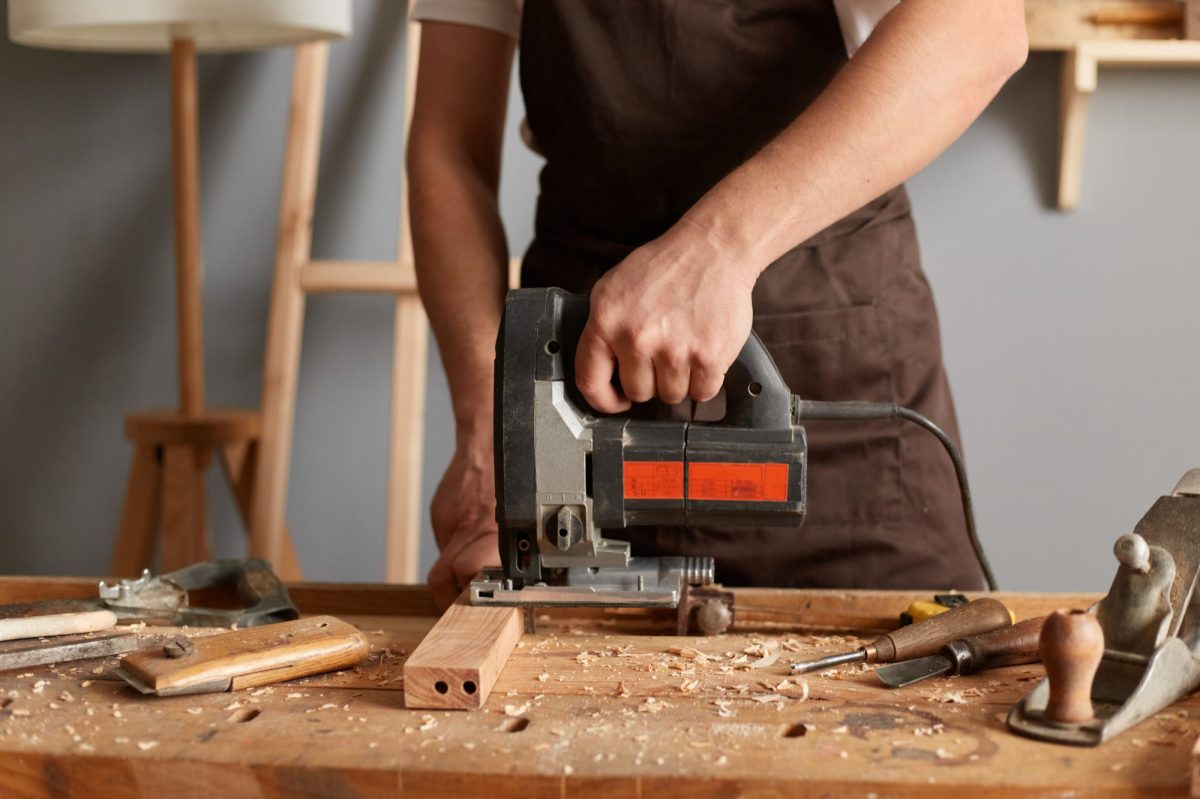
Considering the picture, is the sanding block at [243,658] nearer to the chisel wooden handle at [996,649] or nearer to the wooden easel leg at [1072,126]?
the chisel wooden handle at [996,649]

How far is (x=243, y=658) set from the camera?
1058mm

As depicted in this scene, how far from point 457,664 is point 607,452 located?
25 centimetres

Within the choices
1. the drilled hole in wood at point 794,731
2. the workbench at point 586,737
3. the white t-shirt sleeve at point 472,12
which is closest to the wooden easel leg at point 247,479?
the white t-shirt sleeve at point 472,12

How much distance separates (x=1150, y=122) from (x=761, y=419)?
66.2 inches

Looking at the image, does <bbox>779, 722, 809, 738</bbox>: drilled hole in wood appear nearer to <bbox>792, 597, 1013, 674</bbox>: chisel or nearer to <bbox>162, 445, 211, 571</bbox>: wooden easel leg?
<bbox>792, 597, 1013, 674</bbox>: chisel

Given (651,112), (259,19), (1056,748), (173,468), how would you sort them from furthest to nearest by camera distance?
(173,468)
(259,19)
(651,112)
(1056,748)

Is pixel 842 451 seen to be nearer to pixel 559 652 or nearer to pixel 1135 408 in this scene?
pixel 559 652

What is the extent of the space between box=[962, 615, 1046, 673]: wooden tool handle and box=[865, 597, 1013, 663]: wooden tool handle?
34mm

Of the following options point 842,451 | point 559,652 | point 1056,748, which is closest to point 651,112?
point 842,451

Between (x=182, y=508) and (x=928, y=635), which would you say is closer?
(x=928, y=635)

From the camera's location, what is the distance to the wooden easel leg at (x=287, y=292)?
2.47 meters

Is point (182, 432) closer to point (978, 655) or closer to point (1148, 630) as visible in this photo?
point (978, 655)

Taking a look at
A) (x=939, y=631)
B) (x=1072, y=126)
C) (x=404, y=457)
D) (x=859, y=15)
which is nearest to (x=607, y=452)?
(x=939, y=631)

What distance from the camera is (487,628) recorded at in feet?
3.67
